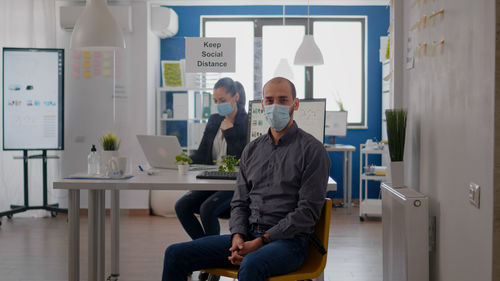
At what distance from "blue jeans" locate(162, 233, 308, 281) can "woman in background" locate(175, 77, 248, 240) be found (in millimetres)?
1080

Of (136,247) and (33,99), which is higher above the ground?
(33,99)

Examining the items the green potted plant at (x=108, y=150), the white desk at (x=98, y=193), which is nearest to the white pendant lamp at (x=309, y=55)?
the white desk at (x=98, y=193)

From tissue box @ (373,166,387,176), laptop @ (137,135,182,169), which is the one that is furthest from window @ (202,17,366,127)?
laptop @ (137,135,182,169)

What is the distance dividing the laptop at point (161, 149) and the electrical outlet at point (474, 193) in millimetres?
1888

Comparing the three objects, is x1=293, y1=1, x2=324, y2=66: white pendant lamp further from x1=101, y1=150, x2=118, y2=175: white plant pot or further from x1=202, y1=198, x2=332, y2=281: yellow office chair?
x1=202, y1=198, x2=332, y2=281: yellow office chair

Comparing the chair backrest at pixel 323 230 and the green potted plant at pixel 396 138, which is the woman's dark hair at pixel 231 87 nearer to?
the green potted plant at pixel 396 138

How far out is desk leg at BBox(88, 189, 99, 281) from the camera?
309 centimetres

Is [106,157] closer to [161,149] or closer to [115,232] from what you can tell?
[161,149]

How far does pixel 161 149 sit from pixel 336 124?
3731 millimetres

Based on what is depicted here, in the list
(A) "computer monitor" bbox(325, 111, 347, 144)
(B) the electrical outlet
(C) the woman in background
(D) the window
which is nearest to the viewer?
(B) the electrical outlet

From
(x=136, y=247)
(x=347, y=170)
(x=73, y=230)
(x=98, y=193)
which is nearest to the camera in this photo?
(x=73, y=230)

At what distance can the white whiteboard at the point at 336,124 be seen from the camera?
22.2 ft

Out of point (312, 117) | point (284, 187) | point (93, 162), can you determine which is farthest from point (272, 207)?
point (93, 162)

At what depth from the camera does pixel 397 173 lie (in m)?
2.76
